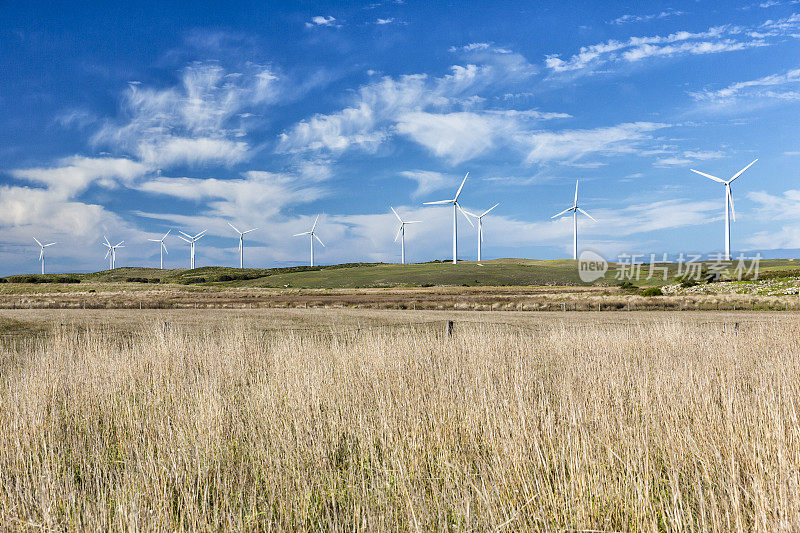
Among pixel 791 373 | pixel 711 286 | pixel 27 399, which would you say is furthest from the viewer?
pixel 711 286

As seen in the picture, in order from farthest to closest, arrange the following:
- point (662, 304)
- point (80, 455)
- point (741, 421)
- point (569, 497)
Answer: point (662, 304) < point (80, 455) < point (741, 421) < point (569, 497)

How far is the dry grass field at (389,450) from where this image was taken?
5.46m

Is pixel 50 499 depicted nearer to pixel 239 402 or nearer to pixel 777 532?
pixel 239 402

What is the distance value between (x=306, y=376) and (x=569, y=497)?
638 cm

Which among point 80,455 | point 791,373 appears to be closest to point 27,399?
point 80,455

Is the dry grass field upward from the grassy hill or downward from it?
downward

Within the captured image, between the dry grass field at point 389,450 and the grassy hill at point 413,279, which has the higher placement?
the grassy hill at point 413,279

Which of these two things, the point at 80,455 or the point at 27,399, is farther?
the point at 27,399

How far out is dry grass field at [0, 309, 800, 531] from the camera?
17.9 feet

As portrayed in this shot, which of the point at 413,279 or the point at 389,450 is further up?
the point at 413,279

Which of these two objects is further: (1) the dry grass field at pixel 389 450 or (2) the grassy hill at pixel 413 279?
(2) the grassy hill at pixel 413 279

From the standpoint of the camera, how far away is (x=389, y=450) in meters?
7.58

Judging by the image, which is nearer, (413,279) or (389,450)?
(389,450)

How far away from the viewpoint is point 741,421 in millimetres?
7875
